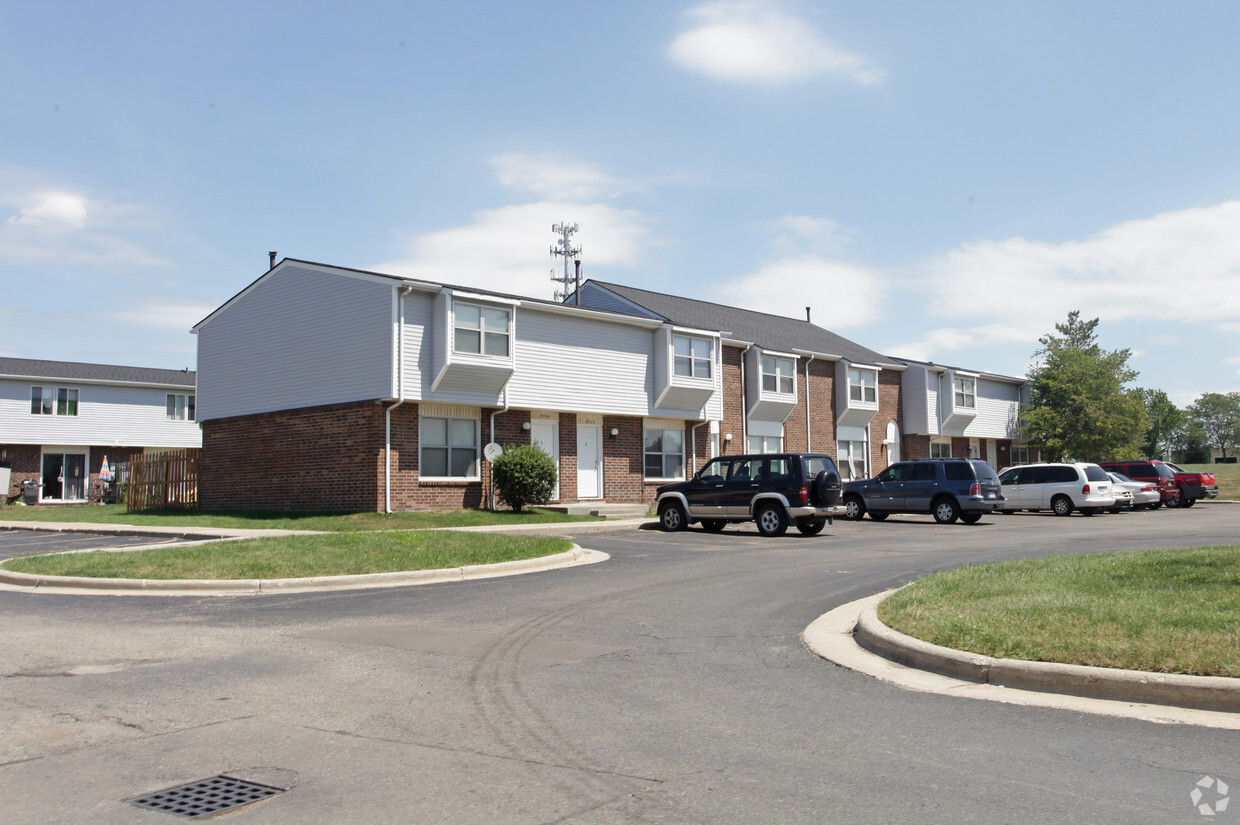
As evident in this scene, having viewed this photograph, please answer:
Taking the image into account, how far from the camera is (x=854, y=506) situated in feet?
91.5

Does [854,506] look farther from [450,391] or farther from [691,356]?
[450,391]

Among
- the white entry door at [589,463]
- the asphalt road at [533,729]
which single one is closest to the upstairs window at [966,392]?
the white entry door at [589,463]

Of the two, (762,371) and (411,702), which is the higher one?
(762,371)

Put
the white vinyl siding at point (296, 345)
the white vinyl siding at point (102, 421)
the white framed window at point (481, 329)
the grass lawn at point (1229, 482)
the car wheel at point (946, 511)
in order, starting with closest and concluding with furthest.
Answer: the white vinyl siding at point (296, 345)
the white framed window at point (481, 329)
the car wheel at point (946, 511)
the white vinyl siding at point (102, 421)
the grass lawn at point (1229, 482)

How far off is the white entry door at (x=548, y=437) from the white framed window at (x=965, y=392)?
23485mm

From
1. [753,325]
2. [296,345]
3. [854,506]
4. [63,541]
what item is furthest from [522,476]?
[753,325]

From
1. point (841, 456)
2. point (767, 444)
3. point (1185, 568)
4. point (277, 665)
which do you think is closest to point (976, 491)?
point (767, 444)

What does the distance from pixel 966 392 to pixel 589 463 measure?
77.5 ft

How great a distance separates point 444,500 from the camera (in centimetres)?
2530

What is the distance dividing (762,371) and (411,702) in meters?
29.3

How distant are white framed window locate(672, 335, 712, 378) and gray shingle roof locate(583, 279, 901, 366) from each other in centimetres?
56

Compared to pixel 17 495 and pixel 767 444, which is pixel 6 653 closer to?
pixel 767 444

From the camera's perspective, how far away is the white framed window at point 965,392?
44.5 metres

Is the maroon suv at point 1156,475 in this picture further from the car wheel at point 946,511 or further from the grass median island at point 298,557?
the grass median island at point 298,557
